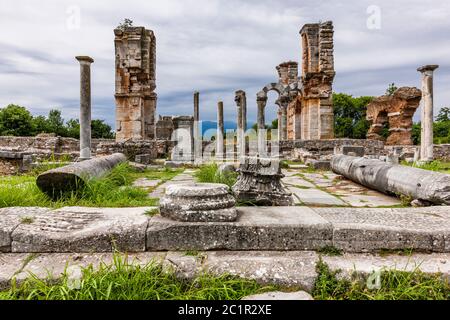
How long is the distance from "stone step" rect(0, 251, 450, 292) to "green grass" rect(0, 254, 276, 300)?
0.07 m

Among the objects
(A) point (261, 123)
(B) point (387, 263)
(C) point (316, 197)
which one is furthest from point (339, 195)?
(A) point (261, 123)

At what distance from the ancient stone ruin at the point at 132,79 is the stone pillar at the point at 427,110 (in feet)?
39.1

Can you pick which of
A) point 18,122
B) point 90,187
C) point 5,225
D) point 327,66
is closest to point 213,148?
point 327,66

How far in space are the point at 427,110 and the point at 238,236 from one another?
11.8m

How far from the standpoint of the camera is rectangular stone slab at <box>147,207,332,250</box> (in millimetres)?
2678

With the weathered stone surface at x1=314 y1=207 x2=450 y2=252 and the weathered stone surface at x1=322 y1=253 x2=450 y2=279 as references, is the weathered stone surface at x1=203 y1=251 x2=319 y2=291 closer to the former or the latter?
the weathered stone surface at x1=322 y1=253 x2=450 y2=279

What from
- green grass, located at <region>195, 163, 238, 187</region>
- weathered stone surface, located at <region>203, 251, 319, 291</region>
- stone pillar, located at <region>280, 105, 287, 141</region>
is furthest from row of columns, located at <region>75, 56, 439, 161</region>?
weathered stone surface, located at <region>203, 251, 319, 291</region>

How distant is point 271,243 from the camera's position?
2.70 meters

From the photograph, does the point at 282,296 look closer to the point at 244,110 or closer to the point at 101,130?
the point at 244,110

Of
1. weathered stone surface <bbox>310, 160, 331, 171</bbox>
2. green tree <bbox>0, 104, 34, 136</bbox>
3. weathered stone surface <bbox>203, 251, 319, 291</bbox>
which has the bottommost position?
weathered stone surface <bbox>203, 251, 319, 291</bbox>
